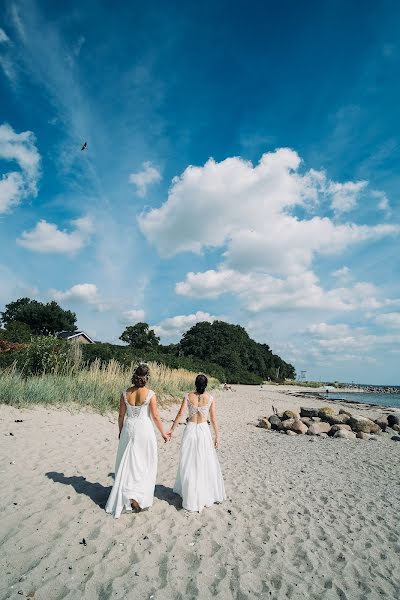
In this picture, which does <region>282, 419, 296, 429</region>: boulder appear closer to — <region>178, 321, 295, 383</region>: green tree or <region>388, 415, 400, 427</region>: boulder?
<region>388, 415, 400, 427</region>: boulder

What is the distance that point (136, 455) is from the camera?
4.55 meters

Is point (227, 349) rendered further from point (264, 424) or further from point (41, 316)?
point (264, 424)

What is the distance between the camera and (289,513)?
506 centimetres

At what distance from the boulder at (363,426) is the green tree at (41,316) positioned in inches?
2261

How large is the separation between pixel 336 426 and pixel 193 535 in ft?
34.9

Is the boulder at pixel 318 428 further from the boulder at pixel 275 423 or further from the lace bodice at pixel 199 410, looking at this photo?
the lace bodice at pixel 199 410

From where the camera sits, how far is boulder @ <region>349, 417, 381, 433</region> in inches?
542

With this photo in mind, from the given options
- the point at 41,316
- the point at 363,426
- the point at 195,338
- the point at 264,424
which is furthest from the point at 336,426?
the point at 41,316

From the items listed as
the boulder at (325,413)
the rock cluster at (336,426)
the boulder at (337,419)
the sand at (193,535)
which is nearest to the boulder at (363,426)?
the rock cluster at (336,426)

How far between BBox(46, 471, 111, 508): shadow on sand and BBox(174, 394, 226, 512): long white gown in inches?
44.0

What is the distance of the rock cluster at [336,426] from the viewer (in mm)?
12781

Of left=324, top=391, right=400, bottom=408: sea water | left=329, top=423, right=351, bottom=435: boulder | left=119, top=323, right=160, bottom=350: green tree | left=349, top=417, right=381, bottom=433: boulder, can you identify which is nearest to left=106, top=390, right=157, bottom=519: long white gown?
left=329, top=423, right=351, bottom=435: boulder

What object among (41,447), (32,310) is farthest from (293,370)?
(41,447)

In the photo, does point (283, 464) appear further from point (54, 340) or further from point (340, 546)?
point (54, 340)
